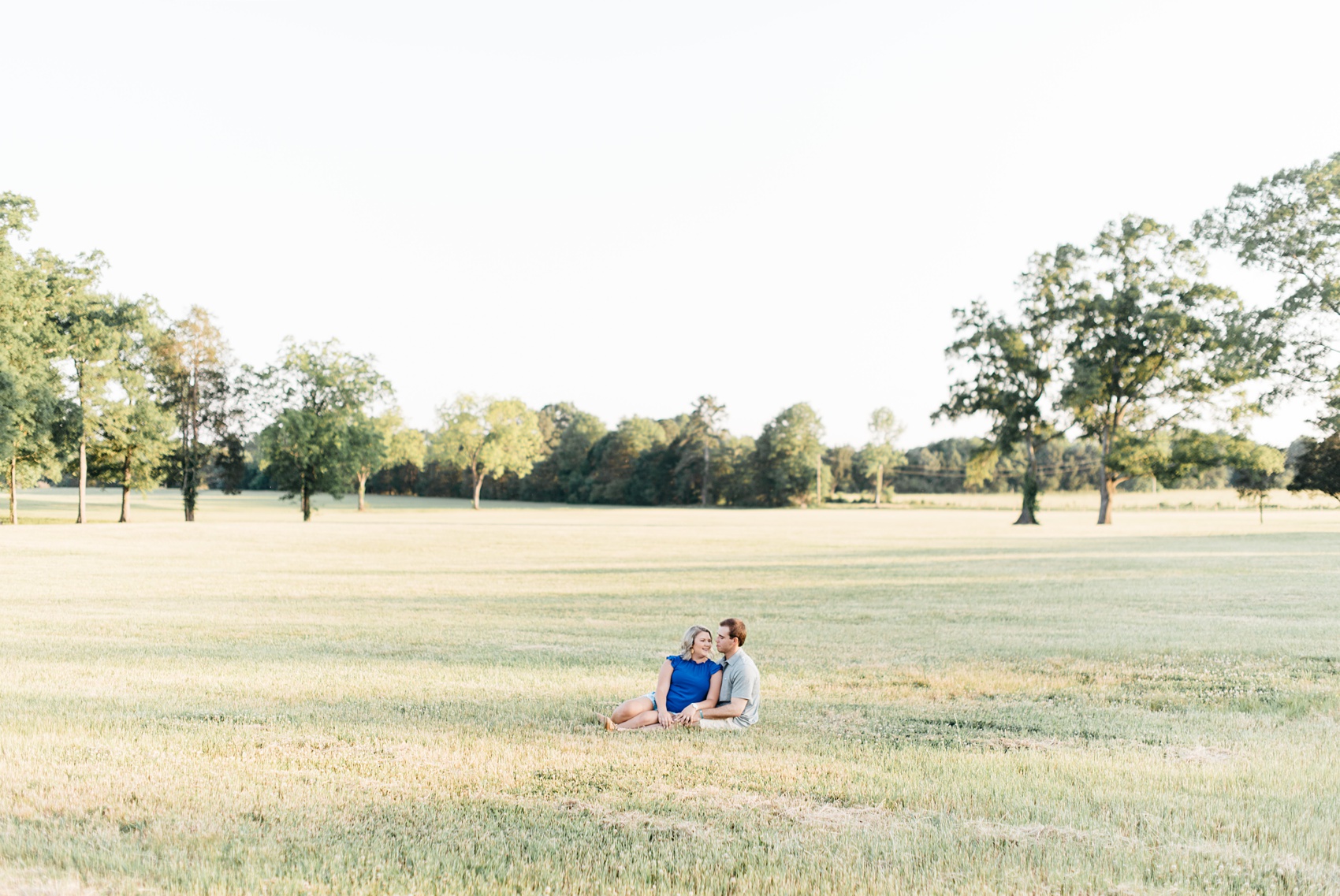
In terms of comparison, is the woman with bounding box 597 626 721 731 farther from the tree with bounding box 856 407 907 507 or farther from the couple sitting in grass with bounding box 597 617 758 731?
the tree with bounding box 856 407 907 507

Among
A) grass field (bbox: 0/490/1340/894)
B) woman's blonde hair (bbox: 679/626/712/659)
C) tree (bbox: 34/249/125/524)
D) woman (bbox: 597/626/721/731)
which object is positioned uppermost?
tree (bbox: 34/249/125/524)

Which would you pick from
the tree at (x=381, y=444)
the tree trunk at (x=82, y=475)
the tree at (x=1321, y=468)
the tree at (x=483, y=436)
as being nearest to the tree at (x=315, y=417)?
the tree at (x=381, y=444)

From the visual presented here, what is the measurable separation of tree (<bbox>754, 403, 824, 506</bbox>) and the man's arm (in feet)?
337

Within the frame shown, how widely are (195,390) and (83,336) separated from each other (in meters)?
10.8

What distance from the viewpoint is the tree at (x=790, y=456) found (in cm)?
10925

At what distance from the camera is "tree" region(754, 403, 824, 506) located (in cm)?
10925

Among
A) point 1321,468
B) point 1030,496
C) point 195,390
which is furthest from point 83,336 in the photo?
point 1321,468

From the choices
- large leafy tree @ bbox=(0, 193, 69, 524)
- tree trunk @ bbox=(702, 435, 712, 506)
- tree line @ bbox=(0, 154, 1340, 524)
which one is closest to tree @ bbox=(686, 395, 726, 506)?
tree trunk @ bbox=(702, 435, 712, 506)

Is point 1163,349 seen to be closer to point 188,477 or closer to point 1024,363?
point 1024,363

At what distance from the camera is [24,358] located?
135ft

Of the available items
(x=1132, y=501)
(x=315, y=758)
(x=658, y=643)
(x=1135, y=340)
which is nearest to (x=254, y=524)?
(x=658, y=643)

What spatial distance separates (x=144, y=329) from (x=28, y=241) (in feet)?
25.8

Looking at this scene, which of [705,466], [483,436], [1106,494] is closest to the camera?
[1106,494]

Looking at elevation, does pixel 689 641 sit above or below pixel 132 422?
below
